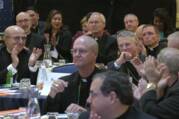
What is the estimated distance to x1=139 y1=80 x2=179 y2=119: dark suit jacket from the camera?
3885 mm

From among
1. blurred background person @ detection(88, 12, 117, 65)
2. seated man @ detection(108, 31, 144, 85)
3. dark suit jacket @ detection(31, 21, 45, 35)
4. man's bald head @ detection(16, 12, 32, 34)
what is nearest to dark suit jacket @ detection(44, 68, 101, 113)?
seated man @ detection(108, 31, 144, 85)

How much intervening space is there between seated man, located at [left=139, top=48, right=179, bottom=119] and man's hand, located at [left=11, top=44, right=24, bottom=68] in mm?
3122

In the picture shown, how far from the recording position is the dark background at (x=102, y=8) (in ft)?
42.5

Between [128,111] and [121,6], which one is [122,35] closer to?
[128,111]

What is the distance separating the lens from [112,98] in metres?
3.03

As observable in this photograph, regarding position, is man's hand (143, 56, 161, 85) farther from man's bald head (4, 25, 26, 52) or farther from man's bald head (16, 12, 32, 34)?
man's bald head (16, 12, 32, 34)

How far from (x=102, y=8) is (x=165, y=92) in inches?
363

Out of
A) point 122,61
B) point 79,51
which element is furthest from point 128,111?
point 122,61

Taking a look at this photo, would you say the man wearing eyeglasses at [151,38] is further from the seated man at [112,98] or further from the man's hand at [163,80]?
the seated man at [112,98]

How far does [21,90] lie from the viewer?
19.8 ft

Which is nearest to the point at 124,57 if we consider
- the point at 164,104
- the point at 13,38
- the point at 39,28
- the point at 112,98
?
the point at 13,38

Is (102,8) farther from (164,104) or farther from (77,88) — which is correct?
(164,104)

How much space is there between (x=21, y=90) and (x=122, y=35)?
1.42m

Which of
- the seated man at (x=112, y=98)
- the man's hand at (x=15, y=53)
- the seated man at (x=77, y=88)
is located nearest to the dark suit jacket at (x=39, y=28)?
the man's hand at (x=15, y=53)
